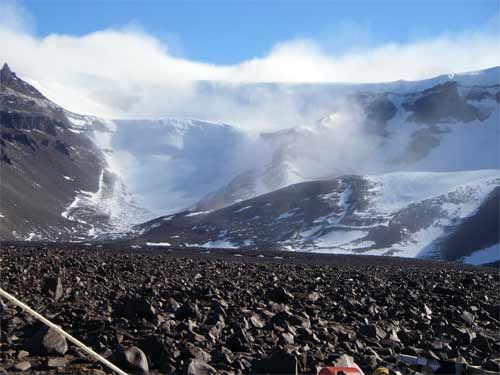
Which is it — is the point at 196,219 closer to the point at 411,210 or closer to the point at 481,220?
the point at 411,210

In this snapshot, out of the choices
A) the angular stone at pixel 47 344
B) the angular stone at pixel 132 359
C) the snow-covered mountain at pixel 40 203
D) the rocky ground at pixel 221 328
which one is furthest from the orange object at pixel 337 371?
the snow-covered mountain at pixel 40 203

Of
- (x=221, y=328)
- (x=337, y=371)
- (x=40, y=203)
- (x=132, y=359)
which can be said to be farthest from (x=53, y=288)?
(x=40, y=203)

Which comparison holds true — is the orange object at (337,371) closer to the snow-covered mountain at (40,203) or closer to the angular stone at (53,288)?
the angular stone at (53,288)

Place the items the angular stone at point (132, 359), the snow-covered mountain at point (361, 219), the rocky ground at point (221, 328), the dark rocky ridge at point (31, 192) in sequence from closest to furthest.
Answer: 1. the angular stone at point (132, 359)
2. the rocky ground at point (221, 328)
3. the snow-covered mountain at point (361, 219)
4. the dark rocky ridge at point (31, 192)

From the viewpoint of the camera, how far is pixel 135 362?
28.2 ft

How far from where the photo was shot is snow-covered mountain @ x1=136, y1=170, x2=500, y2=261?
104562 millimetres

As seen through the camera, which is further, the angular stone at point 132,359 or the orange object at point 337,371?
the angular stone at point 132,359

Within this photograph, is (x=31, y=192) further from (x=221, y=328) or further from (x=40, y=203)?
(x=221, y=328)

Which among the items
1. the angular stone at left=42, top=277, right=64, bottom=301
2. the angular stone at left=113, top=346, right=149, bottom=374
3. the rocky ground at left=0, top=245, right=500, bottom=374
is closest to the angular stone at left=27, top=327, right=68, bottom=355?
the rocky ground at left=0, top=245, right=500, bottom=374

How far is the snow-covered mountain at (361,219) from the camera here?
10456cm

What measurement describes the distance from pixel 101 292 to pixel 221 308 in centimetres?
381

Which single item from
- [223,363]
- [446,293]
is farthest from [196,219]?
[223,363]

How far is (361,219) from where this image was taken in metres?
120

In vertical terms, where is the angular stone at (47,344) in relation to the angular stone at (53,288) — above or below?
below
